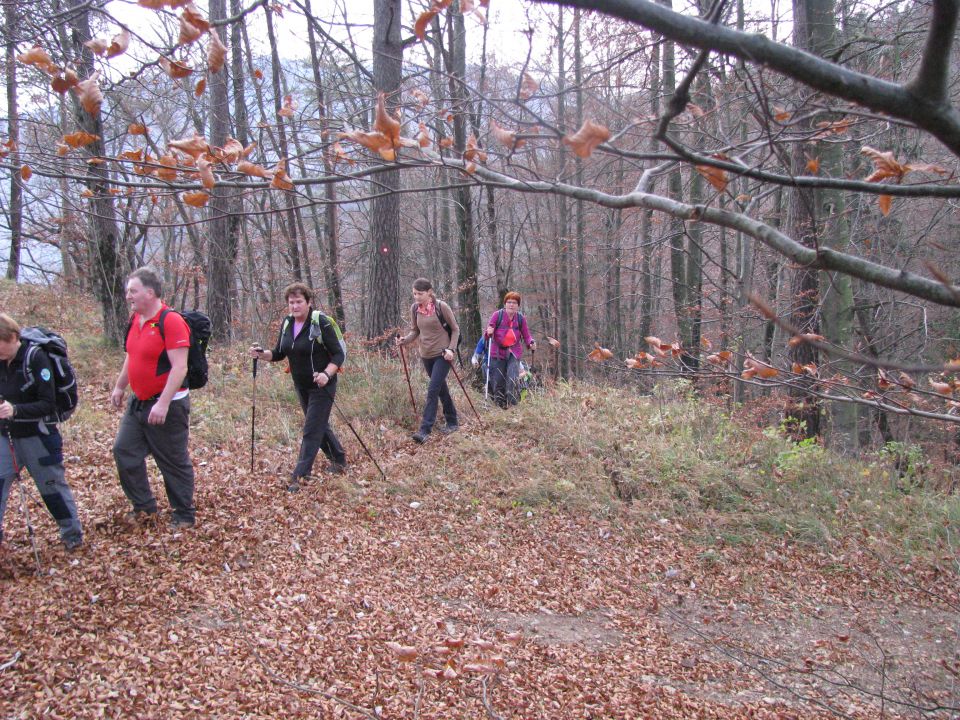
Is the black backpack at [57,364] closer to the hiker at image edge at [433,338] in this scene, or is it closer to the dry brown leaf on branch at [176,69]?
the dry brown leaf on branch at [176,69]

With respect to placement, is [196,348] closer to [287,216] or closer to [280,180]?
[280,180]

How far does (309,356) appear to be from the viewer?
18.7 feet

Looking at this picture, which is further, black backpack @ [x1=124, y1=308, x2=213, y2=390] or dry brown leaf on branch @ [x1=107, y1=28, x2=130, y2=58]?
black backpack @ [x1=124, y1=308, x2=213, y2=390]

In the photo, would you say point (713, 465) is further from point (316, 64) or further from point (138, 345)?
point (316, 64)

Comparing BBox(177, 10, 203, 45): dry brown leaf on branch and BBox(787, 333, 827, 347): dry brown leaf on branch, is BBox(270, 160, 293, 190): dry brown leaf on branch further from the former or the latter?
BBox(787, 333, 827, 347): dry brown leaf on branch

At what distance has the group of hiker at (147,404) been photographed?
13.1 feet

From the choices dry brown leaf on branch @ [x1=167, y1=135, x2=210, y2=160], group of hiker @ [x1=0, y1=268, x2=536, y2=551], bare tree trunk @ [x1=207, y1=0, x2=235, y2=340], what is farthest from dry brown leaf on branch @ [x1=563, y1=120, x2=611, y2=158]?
bare tree trunk @ [x1=207, y1=0, x2=235, y2=340]

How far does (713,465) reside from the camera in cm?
682

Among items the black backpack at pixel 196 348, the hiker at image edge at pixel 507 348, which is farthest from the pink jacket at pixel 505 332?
the black backpack at pixel 196 348

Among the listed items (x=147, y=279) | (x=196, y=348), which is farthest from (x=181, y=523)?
(x=147, y=279)

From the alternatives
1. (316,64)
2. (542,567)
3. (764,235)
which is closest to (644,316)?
(316,64)

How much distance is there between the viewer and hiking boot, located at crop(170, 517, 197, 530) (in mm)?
4773

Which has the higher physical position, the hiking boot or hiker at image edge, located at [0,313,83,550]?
hiker at image edge, located at [0,313,83,550]

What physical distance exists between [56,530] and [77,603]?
3.71 ft
